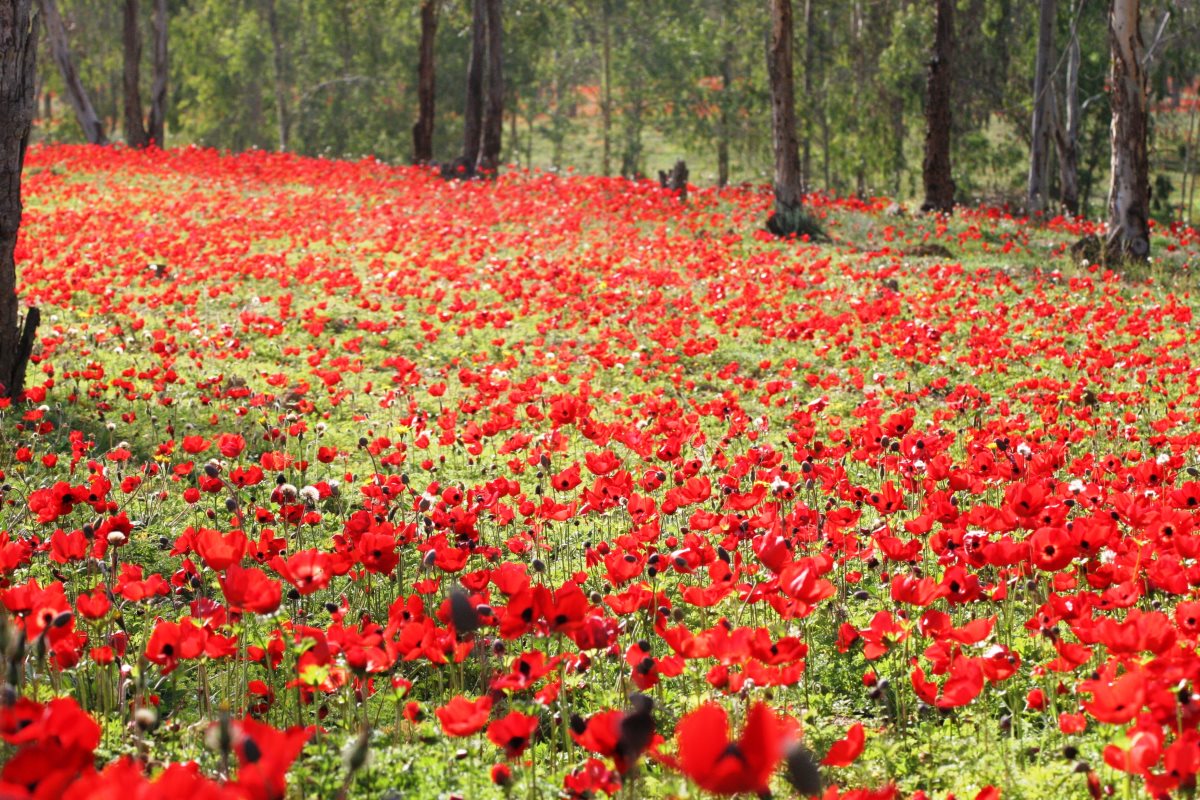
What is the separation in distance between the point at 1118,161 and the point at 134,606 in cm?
1352

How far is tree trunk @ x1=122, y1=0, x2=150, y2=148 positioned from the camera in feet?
83.9

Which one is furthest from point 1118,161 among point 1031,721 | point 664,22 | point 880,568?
point 664,22

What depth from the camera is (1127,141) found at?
14180 mm

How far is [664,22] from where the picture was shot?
39.4 m

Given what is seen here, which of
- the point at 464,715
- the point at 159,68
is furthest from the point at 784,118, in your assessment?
the point at 159,68

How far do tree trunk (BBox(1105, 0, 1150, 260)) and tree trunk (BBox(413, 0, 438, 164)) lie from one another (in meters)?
14.4

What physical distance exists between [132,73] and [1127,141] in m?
21.2

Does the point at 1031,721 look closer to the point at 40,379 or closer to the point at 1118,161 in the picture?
the point at 40,379

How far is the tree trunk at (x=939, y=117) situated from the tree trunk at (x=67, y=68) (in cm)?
1667

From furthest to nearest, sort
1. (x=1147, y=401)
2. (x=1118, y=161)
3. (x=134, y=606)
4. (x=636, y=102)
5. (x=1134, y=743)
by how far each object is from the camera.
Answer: (x=636, y=102)
(x=1118, y=161)
(x=1147, y=401)
(x=134, y=606)
(x=1134, y=743)

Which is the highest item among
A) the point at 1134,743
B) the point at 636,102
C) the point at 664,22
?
the point at 664,22

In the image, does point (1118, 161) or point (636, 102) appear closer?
point (1118, 161)

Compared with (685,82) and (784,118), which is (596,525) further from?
(685,82)

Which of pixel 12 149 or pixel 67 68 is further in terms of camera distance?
pixel 67 68
